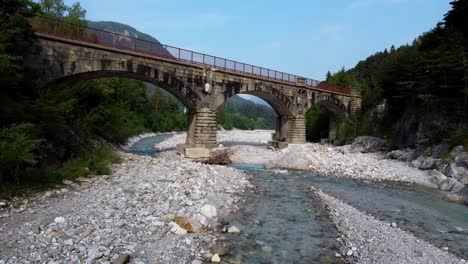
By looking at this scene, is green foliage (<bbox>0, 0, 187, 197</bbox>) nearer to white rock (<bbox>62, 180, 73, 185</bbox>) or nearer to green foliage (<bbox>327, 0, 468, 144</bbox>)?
white rock (<bbox>62, 180, 73, 185</bbox>)

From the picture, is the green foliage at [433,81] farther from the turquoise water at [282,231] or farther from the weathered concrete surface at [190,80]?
the turquoise water at [282,231]

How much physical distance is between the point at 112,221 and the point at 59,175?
4601 millimetres

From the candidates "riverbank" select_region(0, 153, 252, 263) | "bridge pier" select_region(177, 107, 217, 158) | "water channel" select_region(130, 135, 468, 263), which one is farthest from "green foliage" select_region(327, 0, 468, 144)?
"riverbank" select_region(0, 153, 252, 263)

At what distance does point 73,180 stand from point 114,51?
1232cm

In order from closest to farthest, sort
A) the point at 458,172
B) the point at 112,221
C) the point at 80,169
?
the point at 112,221, the point at 80,169, the point at 458,172

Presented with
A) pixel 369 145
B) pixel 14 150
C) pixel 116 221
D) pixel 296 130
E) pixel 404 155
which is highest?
pixel 296 130

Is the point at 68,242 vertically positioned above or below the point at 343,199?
above

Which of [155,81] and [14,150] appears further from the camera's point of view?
[155,81]

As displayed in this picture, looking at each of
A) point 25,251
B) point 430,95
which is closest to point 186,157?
point 25,251

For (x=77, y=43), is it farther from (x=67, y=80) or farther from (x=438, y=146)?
(x=438, y=146)

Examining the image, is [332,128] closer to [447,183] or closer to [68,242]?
[447,183]

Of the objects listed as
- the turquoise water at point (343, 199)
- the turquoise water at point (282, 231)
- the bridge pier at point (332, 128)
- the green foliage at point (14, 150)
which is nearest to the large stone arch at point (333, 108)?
the bridge pier at point (332, 128)

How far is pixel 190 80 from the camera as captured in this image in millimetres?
25438

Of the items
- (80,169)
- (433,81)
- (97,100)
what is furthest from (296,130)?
(80,169)
